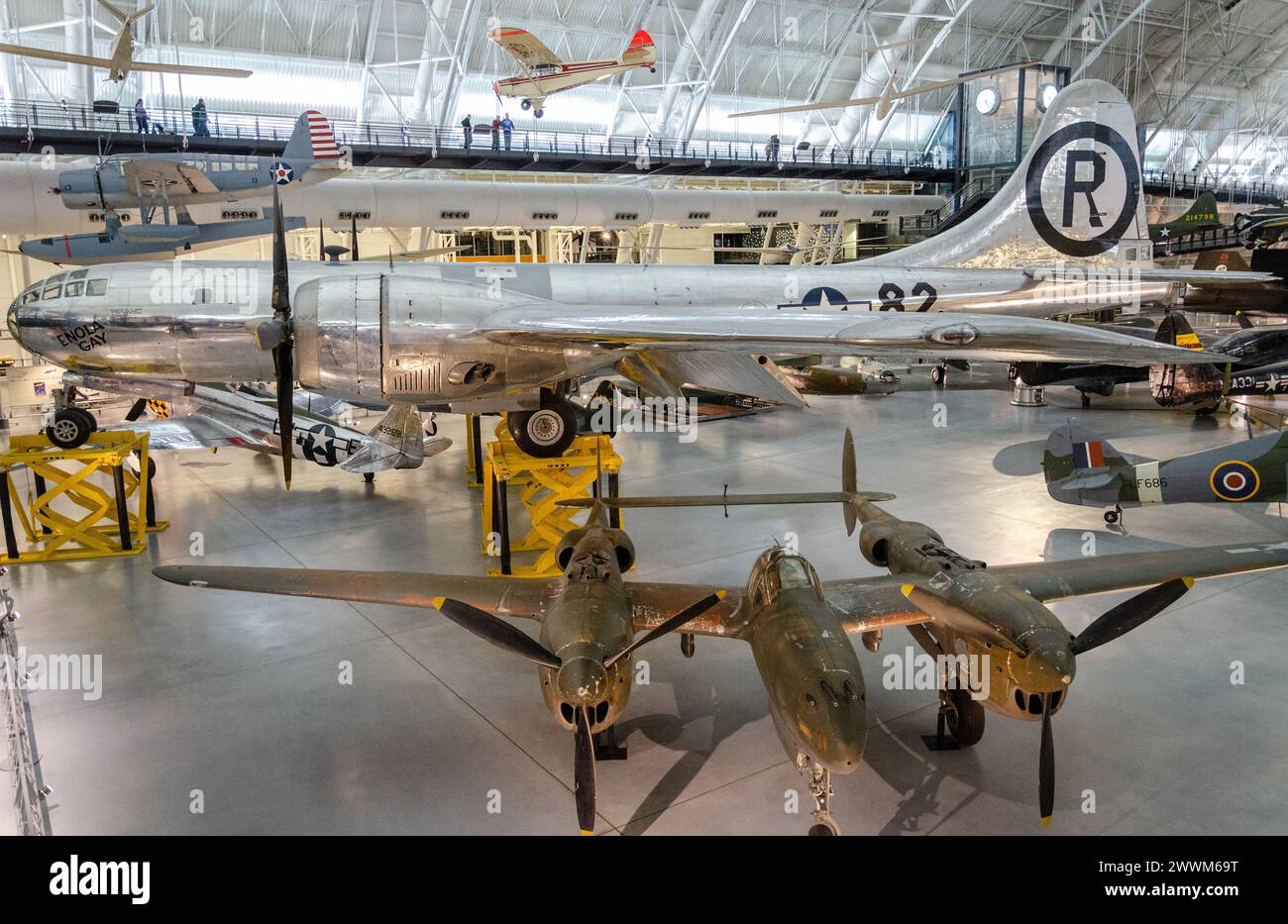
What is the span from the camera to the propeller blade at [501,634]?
505 cm

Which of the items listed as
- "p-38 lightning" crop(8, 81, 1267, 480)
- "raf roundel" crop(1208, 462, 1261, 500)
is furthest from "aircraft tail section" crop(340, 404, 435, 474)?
"raf roundel" crop(1208, 462, 1261, 500)

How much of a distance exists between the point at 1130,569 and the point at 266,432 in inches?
538

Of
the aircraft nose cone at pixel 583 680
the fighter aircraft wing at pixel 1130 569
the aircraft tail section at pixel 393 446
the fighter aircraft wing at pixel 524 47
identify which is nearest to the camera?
the aircraft nose cone at pixel 583 680

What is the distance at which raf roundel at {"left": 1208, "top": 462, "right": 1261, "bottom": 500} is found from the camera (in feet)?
34.3

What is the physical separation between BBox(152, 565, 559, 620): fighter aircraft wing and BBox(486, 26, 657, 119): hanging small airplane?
2604 cm

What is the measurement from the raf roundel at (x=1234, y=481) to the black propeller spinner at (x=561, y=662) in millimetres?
8579

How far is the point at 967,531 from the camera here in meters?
11.8

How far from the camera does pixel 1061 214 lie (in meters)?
17.8

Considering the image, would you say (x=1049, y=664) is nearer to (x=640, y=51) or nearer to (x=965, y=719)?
(x=965, y=719)

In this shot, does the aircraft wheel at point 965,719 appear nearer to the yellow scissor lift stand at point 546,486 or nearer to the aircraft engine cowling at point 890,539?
the aircraft engine cowling at point 890,539

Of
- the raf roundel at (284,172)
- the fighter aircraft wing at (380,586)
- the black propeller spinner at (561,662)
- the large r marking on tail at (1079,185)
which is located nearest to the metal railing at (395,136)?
the raf roundel at (284,172)

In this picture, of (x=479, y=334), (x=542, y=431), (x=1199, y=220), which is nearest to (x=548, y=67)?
(x=1199, y=220)

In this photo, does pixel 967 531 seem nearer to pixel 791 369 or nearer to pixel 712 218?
pixel 791 369

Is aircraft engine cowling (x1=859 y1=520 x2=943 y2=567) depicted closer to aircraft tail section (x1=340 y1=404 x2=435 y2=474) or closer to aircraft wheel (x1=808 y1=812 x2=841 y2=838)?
aircraft wheel (x1=808 y1=812 x2=841 y2=838)
